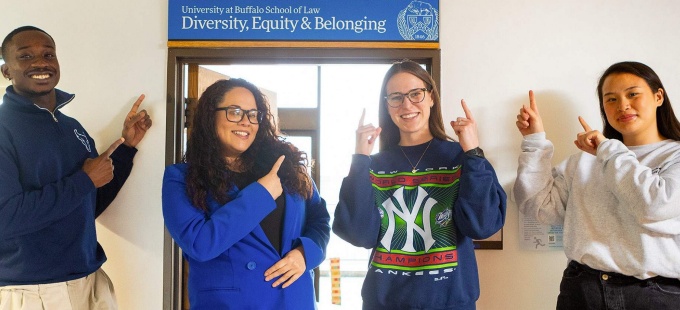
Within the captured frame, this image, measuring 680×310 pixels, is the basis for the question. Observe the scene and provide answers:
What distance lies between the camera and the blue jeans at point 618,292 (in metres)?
1.83

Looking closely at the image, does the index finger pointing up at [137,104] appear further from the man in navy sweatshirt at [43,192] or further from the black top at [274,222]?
the black top at [274,222]

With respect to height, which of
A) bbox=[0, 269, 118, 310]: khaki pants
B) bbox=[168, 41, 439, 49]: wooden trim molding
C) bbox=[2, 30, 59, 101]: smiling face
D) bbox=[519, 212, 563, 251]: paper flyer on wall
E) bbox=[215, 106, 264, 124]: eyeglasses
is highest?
bbox=[168, 41, 439, 49]: wooden trim molding

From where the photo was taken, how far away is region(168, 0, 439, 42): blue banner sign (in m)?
2.54

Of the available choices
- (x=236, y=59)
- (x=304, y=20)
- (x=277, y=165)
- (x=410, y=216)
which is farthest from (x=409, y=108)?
(x=236, y=59)

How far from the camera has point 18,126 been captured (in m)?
2.13

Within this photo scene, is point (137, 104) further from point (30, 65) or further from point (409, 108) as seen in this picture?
point (409, 108)

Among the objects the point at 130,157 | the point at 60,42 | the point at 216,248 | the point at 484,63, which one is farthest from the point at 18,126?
the point at 484,63

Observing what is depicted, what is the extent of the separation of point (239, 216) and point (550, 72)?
1688 millimetres

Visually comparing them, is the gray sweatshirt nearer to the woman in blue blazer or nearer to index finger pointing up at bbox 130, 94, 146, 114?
the woman in blue blazer

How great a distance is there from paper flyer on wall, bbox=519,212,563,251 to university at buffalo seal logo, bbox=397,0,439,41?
985 mm

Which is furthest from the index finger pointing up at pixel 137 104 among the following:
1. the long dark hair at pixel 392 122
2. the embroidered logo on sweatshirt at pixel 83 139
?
the long dark hair at pixel 392 122

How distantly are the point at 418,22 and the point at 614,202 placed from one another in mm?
1181

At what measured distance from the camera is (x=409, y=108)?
6.28 feet

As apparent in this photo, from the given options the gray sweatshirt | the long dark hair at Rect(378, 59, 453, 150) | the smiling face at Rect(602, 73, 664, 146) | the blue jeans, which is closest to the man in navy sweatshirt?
the long dark hair at Rect(378, 59, 453, 150)
